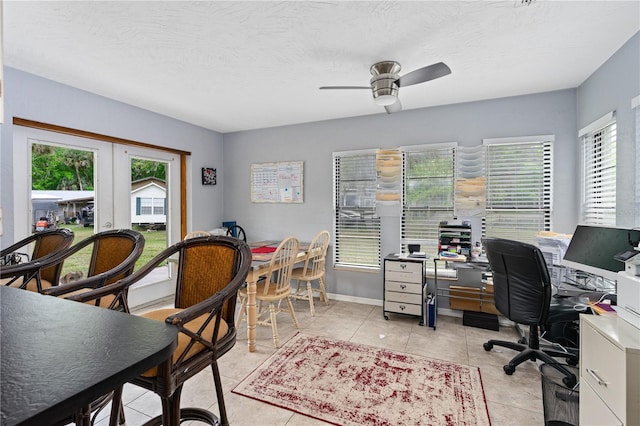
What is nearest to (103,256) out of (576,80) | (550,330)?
(550,330)

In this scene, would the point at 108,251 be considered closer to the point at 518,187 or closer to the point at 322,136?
the point at 322,136

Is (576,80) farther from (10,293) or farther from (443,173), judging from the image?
(10,293)

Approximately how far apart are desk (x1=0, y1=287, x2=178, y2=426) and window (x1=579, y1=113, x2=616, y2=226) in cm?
333

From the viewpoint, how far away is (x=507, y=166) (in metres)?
3.33

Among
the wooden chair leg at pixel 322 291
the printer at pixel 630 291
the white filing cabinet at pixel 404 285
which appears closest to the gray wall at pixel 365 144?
the wooden chair leg at pixel 322 291

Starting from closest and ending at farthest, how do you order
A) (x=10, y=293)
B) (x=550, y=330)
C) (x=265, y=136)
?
(x=10, y=293) < (x=550, y=330) < (x=265, y=136)

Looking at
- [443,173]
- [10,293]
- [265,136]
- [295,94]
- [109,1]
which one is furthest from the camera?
[265,136]

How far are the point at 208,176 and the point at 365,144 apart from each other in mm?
2424

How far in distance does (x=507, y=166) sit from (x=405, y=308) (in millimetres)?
1956

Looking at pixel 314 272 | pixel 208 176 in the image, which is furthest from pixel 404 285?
pixel 208 176

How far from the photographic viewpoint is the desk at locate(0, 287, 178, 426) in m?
0.46

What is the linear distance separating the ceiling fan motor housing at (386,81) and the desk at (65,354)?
2335mm

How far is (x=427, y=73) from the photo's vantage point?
2166 mm

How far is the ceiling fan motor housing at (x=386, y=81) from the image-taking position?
2.45 meters
